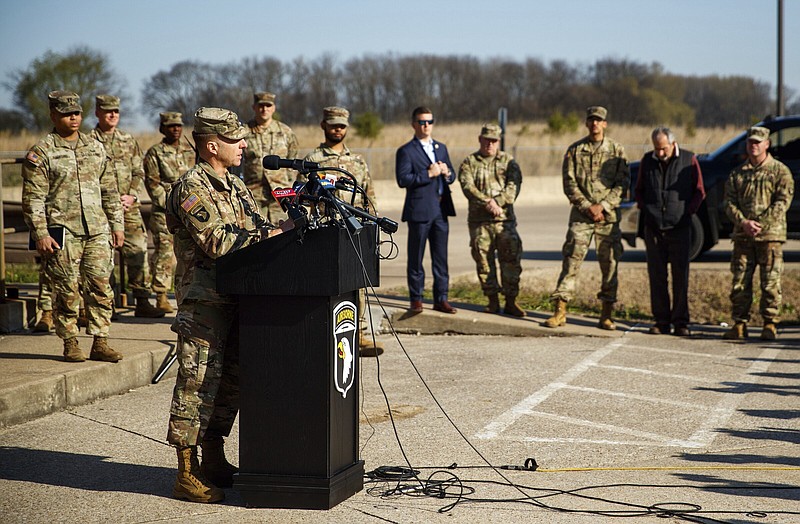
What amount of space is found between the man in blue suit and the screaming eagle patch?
18.0ft

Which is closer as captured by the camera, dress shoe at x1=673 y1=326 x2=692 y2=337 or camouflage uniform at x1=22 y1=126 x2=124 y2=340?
camouflage uniform at x1=22 y1=126 x2=124 y2=340

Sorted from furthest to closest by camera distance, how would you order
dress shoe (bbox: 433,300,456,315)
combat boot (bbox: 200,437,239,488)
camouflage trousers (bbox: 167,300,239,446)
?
dress shoe (bbox: 433,300,456,315) → combat boot (bbox: 200,437,239,488) → camouflage trousers (bbox: 167,300,239,446)

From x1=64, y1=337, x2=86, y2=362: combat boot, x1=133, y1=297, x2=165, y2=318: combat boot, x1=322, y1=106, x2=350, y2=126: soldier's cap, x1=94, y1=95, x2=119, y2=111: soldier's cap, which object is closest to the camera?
x1=64, y1=337, x2=86, y2=362: combat boot

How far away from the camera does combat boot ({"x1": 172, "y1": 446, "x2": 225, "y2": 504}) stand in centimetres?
534

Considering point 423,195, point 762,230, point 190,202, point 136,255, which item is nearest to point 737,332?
point 762,230

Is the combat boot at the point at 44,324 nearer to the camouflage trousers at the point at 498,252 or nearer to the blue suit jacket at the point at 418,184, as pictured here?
the blue suit jacket at the point at 418,184

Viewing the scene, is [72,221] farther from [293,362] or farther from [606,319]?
[606,319]

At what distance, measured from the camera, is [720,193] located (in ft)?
49.9

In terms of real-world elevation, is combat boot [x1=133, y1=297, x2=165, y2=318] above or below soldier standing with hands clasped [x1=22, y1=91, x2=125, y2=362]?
below

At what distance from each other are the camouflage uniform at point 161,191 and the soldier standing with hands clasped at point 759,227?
581 centimetres

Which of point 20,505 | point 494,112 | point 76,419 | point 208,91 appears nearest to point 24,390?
point 76,419

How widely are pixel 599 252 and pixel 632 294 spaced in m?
2.45

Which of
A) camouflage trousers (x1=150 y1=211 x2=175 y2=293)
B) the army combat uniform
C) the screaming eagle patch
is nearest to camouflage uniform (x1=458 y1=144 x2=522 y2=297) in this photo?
the army combat uniform

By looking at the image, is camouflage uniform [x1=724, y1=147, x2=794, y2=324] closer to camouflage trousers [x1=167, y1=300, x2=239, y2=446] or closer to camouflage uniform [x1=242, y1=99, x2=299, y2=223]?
camouflage uniform [x1=242, y1=99, x2=299, y2=223]
